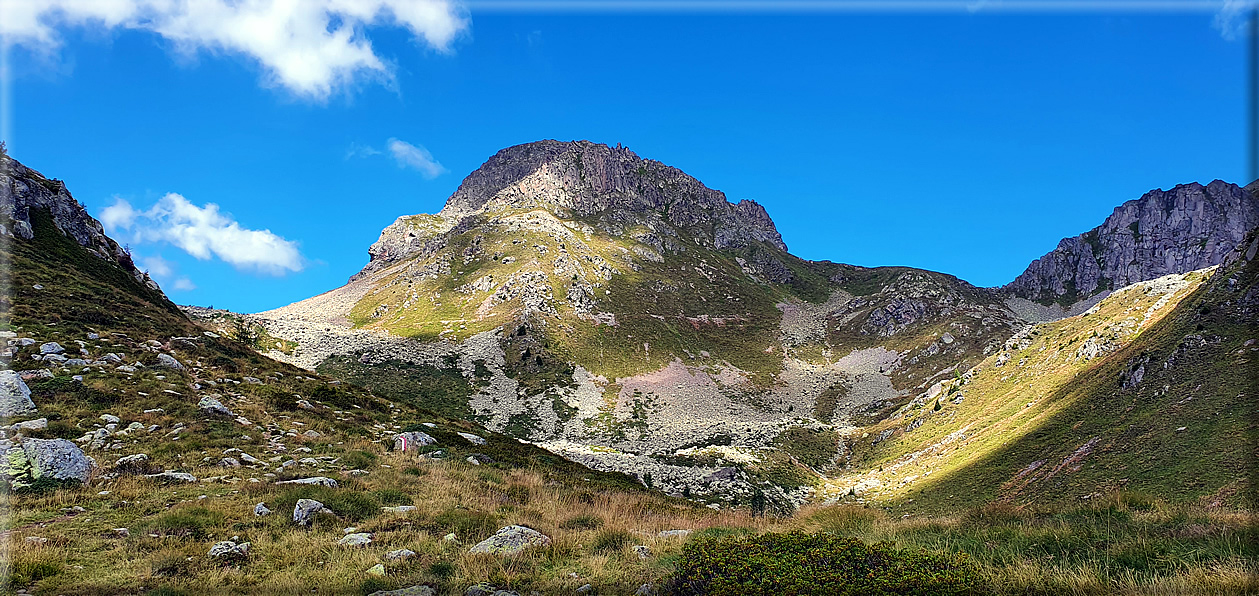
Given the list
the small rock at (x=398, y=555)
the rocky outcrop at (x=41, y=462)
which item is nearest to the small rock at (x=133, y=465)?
the rocky outcrop at (x=41, y=462)

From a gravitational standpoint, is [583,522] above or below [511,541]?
below

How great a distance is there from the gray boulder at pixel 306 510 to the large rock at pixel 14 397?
9155 mm

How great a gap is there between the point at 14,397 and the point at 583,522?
1601 centimetres

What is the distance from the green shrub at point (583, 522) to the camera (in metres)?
12.1

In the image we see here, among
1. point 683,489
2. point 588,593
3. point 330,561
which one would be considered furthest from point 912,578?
point 683,489

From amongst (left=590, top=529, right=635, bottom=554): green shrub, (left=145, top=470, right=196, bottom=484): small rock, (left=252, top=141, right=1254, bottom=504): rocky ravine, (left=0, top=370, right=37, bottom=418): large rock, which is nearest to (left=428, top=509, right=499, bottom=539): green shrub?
(left=590, top=529, right=635, bottom=554): green shrub

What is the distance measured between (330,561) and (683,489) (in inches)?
1495

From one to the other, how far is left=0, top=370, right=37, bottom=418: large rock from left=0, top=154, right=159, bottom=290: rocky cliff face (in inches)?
621

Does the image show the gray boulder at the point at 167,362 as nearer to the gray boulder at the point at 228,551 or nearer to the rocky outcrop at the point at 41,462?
the rocky outcrop at the point at 41,462

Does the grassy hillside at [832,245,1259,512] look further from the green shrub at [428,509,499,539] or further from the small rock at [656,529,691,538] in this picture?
the green shrub at [428,509,499,539]

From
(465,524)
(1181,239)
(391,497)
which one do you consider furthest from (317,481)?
(1181,239)

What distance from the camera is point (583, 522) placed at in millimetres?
12477

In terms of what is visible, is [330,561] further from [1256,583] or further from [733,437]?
[733,437]

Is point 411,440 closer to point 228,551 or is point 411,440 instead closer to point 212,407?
point 212,407
